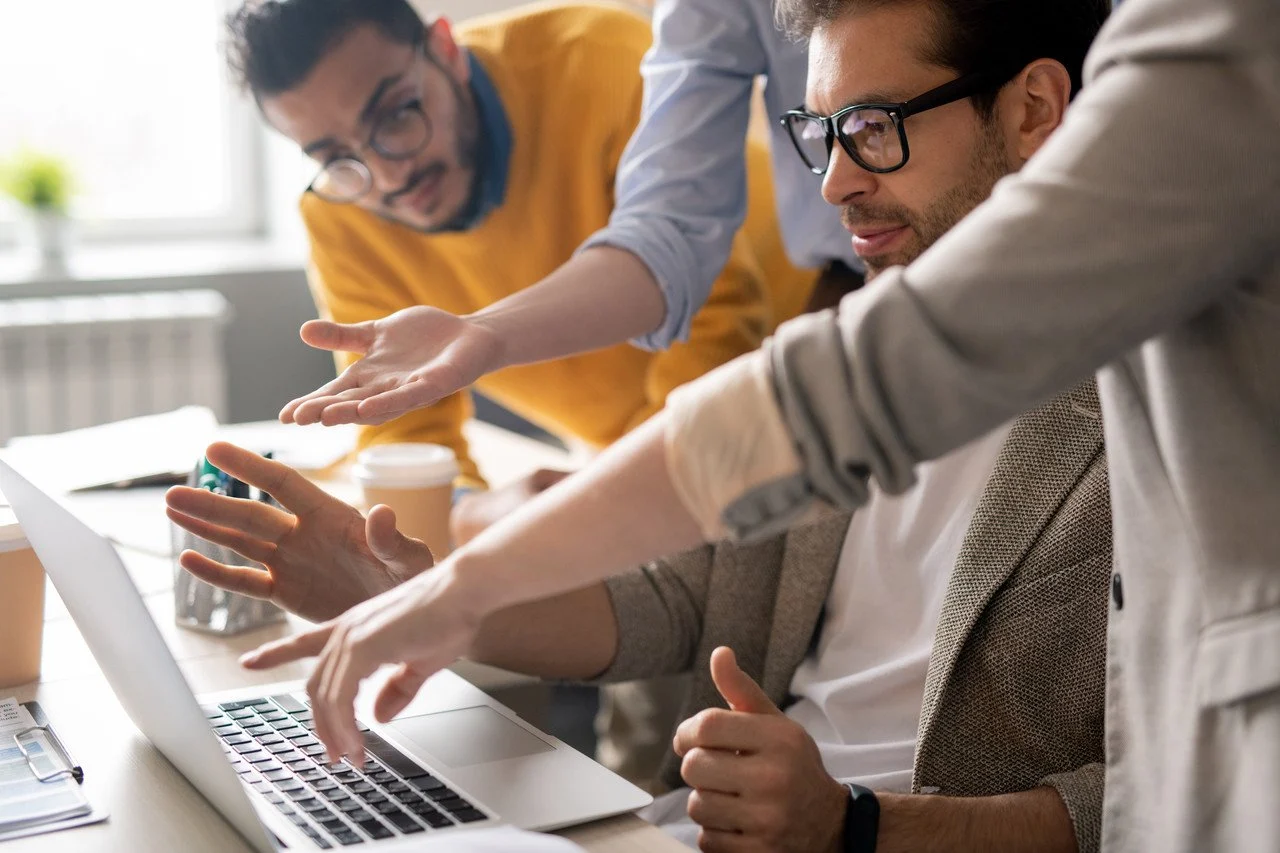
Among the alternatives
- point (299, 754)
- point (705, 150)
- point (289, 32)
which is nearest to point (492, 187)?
point (289, 32)

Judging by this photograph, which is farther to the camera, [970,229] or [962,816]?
[962,816]

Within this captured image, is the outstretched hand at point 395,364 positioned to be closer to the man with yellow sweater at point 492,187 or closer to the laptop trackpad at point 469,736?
the laptop trackpad at point 469,736

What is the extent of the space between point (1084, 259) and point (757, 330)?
1.41 metres

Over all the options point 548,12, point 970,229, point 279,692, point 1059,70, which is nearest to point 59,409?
point 548,12

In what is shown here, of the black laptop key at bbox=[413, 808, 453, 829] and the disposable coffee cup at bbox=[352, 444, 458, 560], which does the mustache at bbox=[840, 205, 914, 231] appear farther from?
the black laptop key at bbox=[413, 808, 453, 829]

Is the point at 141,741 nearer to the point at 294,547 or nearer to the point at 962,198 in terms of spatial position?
the point at 294,547

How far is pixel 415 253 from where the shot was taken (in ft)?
7.16

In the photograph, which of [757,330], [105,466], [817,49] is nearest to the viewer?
[817,49]

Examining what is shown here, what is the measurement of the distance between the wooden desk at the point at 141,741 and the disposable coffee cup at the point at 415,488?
0.59 feet

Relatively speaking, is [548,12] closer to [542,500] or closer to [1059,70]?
[1059,70]

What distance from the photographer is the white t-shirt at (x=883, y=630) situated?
4.17 ft

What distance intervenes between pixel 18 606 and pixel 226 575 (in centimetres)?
19

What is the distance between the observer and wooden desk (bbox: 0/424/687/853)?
0.89 m

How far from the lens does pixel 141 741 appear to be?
1055 millimetres
